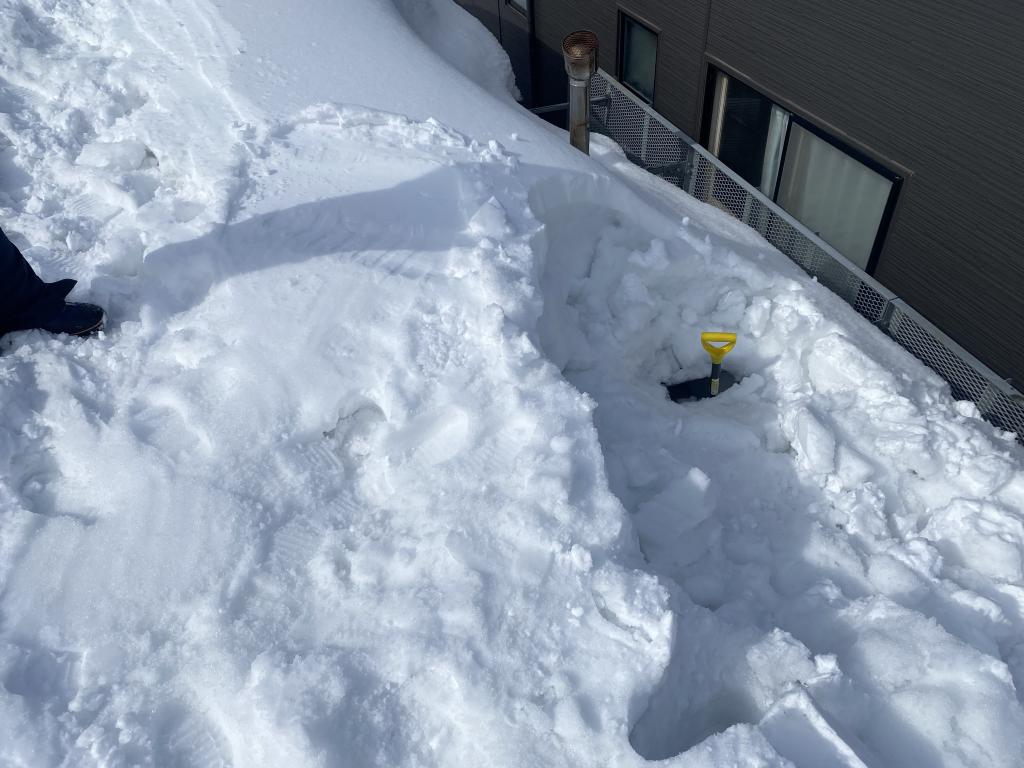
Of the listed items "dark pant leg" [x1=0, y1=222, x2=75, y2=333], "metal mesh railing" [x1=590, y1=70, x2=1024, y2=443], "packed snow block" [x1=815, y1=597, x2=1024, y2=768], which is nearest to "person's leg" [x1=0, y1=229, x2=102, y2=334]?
"dark pant leg" [x1=0, y1=222, x2=75, y2=333]

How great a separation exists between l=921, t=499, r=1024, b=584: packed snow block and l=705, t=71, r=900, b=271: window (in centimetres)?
231

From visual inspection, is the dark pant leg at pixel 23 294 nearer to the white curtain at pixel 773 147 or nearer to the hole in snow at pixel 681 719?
the hole in snow at pixel 681 719

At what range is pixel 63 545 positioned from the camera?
98.8 inches

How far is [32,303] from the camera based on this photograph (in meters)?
3.15

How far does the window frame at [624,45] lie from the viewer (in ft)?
22.6

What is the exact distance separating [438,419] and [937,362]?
339cm

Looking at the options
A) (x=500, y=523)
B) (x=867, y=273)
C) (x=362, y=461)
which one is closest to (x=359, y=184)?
(x=362, y=461)

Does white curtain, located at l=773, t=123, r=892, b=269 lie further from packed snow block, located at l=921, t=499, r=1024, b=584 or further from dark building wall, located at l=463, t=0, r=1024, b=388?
packed snow block, located at l=921, t=499, r=1024, b=584

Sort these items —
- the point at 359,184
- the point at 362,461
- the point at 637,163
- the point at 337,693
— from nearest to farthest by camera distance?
1. the point at 337,693
2. the point at 362,461
3. the point at 359,184
4. the point at 637,163

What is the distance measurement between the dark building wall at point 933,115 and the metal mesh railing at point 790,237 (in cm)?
28

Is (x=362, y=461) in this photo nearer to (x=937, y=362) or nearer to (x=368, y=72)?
(x=368, y=72)

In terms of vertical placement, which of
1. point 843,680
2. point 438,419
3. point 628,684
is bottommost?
point 843,680

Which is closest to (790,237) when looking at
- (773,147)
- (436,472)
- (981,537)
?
(773,147)

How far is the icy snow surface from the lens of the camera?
229cm
